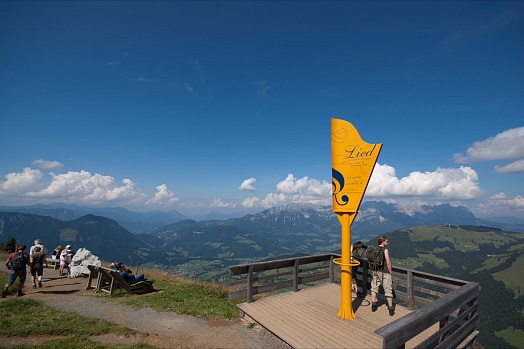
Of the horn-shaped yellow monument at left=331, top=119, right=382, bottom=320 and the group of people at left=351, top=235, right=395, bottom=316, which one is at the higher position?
the horn-shaped yellow monument at left=331, top=119, right=382, bottom=320

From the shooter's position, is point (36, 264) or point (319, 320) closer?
point (319, 320)

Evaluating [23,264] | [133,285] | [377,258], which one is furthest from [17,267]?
[377,258]

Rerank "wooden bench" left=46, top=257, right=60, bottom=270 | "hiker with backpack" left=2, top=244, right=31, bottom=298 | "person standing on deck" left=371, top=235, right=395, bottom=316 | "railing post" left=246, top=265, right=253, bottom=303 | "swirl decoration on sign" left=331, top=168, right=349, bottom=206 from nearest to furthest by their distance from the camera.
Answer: "swirl decoration on sign" left=331, top=168, right=349, bottom=206 < "person standing on deck" left=371, top=235, right=395, bottom=316 < "railing post" left=246, top=265, right=253, bottom=303 < "hiker with backpack" left=2, top=244, right=31, bottom=298 < "wooden bench" left=46, top=257, right=60, bottom=270

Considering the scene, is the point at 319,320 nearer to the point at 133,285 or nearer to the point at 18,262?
the point at 133,285

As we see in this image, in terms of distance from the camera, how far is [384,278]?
848 centimetres

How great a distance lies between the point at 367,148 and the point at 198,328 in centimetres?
727

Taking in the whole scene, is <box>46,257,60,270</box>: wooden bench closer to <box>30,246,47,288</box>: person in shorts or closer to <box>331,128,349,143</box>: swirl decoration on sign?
<box>30,246,47,288</box>: person in shorts

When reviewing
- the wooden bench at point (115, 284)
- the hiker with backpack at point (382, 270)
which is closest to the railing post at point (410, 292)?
the hiker with backpack at point (382, 270)

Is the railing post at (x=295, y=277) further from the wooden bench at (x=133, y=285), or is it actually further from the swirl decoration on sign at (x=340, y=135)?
the wooden bench at (x=133, y=285)

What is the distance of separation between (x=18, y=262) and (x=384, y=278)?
14.3 m

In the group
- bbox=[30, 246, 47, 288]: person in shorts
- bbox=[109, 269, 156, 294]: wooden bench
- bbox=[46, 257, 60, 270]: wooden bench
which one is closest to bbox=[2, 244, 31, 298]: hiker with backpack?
bbox=[30, 246, 47, 288]: person in shorts

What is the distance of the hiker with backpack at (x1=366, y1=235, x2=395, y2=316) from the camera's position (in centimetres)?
843

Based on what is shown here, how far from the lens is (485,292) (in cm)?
15188

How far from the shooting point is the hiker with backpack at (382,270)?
27.7 ft
